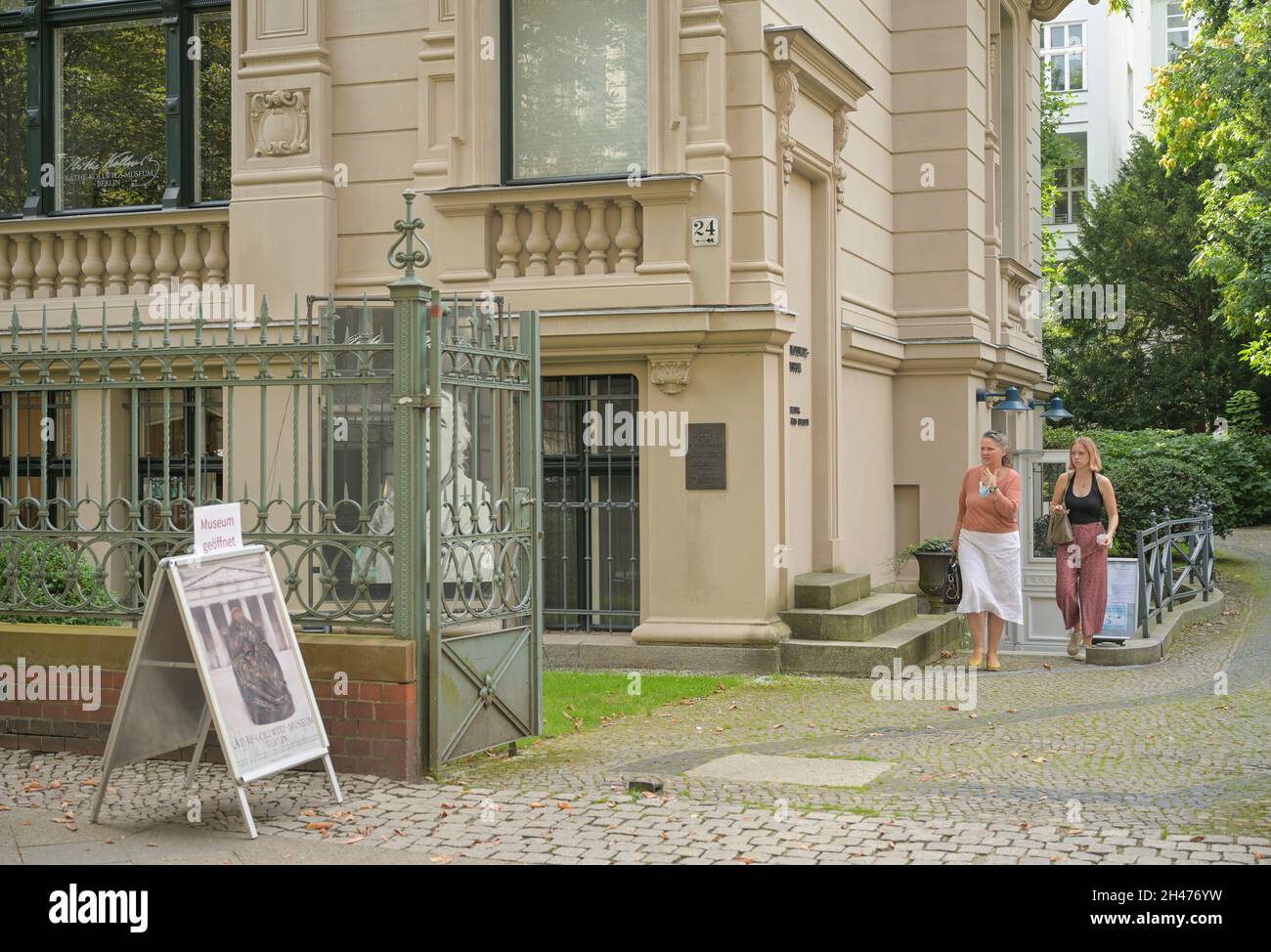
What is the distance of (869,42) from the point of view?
54.2ft

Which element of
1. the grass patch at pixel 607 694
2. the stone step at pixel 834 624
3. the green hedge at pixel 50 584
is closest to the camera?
the green hedge at pixel 50 584

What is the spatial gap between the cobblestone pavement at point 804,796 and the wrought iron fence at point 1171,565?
3.00m

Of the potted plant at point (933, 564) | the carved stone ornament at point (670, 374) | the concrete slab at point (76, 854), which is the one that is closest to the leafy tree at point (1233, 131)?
the potted plant at point (933, 564)

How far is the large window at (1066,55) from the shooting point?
4647 centimetres

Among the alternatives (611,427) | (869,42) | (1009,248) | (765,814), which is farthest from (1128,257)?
(765,814)

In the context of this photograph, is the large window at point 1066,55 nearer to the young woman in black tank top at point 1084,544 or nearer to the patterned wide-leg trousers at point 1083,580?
the young woman in black tank top at point 1084,544

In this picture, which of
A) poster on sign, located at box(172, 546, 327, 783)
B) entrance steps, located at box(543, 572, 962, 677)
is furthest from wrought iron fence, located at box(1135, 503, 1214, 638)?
poster on sign, located at box(172, 546, 327, 783)

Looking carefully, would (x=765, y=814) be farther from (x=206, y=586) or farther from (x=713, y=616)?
(x=713, y=616)

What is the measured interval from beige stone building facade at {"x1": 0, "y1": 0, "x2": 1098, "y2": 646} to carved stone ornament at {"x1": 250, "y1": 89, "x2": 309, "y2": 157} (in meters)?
0.02

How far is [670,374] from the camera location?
1248 centimetres

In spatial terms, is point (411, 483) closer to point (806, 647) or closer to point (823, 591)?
point (806, 647)

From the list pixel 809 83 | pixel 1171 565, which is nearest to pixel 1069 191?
pixel 1171 565

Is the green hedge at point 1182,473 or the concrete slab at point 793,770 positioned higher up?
the green hedge at point 1182,473

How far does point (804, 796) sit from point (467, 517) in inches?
96.8
